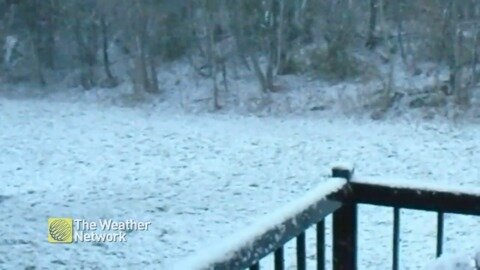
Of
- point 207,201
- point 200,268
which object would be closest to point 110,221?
point 207,201

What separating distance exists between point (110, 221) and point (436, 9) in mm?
9925

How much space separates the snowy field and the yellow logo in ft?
0.37

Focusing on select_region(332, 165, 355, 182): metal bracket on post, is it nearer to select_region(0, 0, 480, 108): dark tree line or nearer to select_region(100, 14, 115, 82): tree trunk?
select_region(0, 0, 480, 108): dark tree line

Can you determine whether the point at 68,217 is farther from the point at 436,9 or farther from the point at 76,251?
the point at 436,9

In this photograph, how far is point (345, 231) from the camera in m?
2.82

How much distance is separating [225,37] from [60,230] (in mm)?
11899

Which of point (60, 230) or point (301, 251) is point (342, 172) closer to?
point (301, 251)

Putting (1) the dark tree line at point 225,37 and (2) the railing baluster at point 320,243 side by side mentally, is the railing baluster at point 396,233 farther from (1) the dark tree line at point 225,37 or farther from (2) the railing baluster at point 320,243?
(1) the dark tree line at point 225,37

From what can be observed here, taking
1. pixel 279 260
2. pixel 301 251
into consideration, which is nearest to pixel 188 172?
pixel 301 251

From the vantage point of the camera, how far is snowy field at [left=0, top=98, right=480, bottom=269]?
30.0ft

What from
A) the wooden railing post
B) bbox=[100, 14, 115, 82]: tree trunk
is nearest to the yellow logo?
the wooden railing post

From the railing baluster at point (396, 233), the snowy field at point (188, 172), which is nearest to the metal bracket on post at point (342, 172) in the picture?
the railing baluster at point (396, 233)

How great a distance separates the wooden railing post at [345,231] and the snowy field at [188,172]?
4684 millimetres

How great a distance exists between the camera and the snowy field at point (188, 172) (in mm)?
9133
